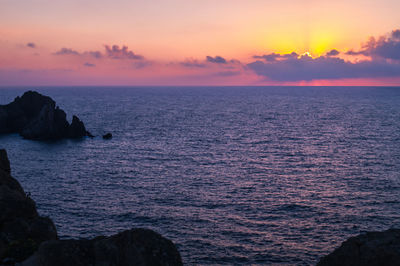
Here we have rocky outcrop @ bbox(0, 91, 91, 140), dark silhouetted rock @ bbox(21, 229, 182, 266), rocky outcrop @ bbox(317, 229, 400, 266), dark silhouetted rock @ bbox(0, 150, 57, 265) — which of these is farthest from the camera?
rocky outcrop @ bbox(0, 91, 91, 140)

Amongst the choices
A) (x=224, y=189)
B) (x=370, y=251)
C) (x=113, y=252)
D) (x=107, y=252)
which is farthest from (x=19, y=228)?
(x=224, y=189)

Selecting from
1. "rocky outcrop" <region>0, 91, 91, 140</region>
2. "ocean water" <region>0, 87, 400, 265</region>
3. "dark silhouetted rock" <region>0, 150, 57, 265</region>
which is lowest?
"ocean water" <region>0, 87, 400, 265</region>

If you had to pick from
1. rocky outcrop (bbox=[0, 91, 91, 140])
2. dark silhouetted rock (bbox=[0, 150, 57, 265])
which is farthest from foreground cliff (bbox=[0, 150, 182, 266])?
rocky outcrop (bbox=[0, 91, 91, 140])

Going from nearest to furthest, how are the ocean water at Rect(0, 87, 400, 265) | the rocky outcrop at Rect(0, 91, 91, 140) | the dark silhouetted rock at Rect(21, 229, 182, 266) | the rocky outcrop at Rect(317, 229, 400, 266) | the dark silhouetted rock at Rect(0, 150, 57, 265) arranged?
the rocky outcrop at Rect(317, 229, 400, 266)
the dark silhouetted rock at Rect(21, 229, 182, 266)
the dark silhouetted rock at Rect(0, 150, 57, 265)
the ocean water at Rect(0, 87, 400, 265)
the rocky outcrop at Rect(0, 91, 91, 140)

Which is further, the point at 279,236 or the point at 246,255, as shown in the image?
the point at 279,236

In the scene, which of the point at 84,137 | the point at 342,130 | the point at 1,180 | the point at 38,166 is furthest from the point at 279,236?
the point at 342,130

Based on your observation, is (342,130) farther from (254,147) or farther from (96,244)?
(96,244)

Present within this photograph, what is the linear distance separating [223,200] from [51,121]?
79.2m

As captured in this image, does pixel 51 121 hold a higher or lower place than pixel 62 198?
higher

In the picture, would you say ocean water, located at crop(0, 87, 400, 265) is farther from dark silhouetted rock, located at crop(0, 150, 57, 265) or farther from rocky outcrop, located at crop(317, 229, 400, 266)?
rocky outcrop, located at crop(317, 229, 400, 266)

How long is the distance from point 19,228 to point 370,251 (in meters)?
25.6

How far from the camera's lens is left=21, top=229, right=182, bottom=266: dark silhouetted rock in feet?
68.2

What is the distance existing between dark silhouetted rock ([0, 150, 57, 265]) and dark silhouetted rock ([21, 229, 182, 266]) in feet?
12.7

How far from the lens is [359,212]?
5319 cm
